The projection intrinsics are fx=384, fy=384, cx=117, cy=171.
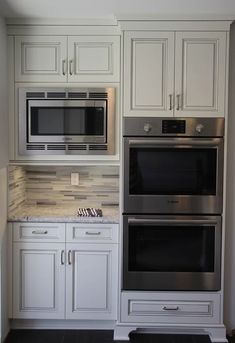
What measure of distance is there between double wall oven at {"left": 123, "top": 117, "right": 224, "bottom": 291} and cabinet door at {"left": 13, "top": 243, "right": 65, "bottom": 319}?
528mm

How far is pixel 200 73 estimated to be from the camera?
9.17ft

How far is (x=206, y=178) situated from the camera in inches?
111

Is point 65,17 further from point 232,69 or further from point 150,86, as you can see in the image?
point 232,69

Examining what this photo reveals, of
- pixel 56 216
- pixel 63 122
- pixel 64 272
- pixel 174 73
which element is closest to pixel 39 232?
pixel 56 216

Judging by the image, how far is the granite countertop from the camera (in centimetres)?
293

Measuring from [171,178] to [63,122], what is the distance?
3.04 feet

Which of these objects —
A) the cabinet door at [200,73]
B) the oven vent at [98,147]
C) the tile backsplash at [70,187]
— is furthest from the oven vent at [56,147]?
the cabinet door at [200,73]

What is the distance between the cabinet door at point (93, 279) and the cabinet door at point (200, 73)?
3.97 feet

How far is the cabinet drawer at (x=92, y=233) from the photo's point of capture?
9.61 feet

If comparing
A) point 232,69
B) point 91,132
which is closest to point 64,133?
point 91,132

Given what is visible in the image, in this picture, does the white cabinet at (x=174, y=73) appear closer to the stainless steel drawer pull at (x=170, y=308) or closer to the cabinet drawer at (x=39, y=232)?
the cabinet drawer at (x=39, y=232)

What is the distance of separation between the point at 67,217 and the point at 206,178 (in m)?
1.09

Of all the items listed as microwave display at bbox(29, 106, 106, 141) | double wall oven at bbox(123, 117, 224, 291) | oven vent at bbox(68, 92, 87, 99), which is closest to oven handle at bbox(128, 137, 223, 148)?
→ double wall oven at bbox(123, 117, 224, 291)

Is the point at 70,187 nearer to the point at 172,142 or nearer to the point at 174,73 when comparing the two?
the point at 172,142
